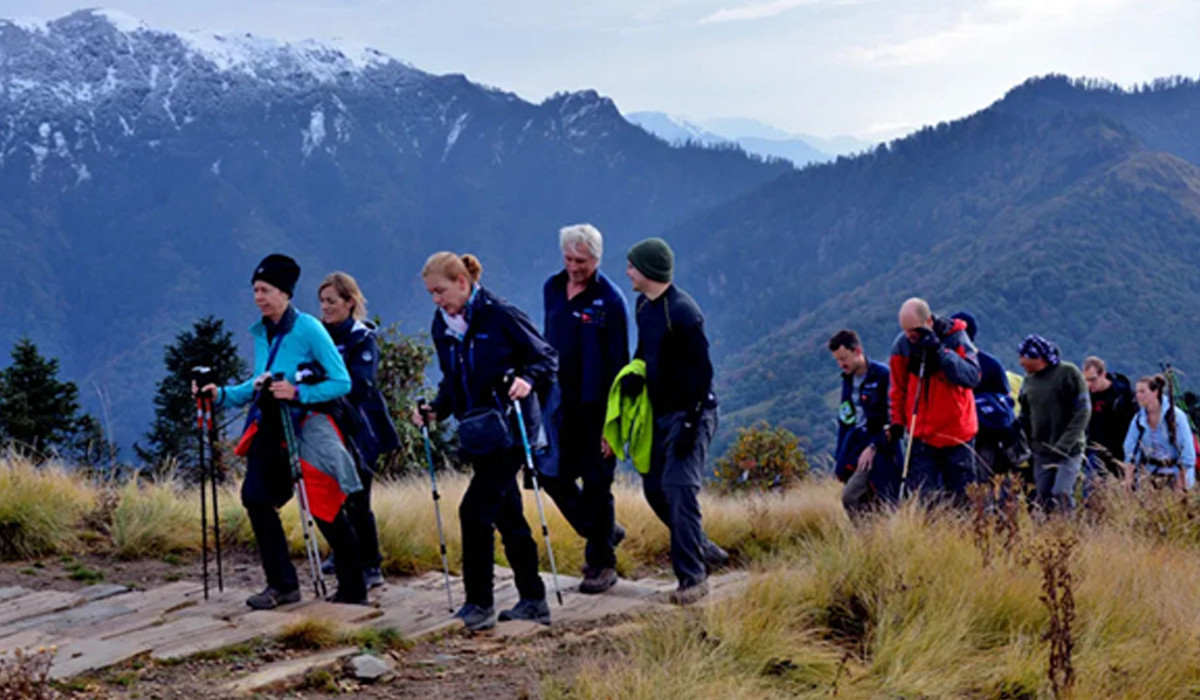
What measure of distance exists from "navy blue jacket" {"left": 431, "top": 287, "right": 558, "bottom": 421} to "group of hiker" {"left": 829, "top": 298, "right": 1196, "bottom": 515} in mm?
2589

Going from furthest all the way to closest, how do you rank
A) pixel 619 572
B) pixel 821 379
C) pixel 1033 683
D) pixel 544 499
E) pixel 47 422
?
pixel 821 379 → pixel 47 422 → pixel 544 499 → pixel 619 572 → pixel 1033 683

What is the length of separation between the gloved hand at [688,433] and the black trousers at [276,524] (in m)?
1.81

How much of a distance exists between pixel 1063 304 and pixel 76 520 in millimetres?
145004

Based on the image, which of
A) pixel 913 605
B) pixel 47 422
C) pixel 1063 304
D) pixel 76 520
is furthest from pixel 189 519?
pixel 1063 304

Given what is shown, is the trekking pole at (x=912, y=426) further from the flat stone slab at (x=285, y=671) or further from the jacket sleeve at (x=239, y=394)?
the jacket sleeve at (x=239, y=394)

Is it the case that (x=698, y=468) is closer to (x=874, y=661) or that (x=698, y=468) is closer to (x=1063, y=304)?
(x=874, y=661)

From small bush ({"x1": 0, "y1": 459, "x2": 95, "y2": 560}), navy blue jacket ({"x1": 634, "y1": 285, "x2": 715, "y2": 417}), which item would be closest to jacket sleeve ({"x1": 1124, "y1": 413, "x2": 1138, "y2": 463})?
navy blue jacket ({"x1": 634, "y1": 285, "x2": 715, "y2": 417})

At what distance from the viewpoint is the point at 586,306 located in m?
7.20

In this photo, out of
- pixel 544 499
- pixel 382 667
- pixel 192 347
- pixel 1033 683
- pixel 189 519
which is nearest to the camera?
pixel 1033 683

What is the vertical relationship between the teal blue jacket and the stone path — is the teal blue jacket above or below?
above

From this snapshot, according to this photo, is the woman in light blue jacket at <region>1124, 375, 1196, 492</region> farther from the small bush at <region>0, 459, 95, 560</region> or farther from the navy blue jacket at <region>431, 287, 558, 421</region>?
the small bush at <region>0, 459, 95, 560</region>

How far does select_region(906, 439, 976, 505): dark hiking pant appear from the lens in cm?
811

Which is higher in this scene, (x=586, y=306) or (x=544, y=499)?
(x=586, y=306)

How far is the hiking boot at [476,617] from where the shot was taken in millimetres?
6211
